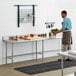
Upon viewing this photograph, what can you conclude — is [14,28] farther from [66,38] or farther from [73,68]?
[73,68]

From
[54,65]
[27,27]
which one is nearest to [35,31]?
[27,27]

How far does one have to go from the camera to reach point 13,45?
285 inches

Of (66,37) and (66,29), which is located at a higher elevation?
(66,29)

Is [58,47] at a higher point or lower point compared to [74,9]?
lower

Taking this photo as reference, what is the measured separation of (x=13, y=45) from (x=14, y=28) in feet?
1.64

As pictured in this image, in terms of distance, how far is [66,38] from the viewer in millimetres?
7242

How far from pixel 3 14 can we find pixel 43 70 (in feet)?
6.45

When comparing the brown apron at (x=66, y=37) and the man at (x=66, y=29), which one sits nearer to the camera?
the man at (x=66, y=29)

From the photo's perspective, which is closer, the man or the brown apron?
the man

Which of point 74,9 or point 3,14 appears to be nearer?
point 3,14

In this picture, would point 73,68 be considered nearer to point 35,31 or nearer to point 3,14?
point 35,31

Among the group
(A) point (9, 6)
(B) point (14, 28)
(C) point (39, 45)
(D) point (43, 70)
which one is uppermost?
(A) point (9, 6)

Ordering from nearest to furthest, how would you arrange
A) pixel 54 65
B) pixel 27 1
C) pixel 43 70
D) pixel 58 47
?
1. pixel 43 70
2. pixel 54 65
3. pixel 27 1
4. pixel 58 47

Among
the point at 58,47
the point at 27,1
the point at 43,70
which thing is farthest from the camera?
the point at 58,47
